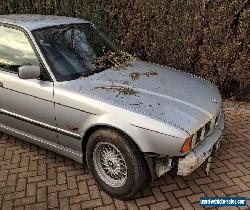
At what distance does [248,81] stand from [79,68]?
13.4 feet

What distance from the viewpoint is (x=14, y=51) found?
434 centimetres

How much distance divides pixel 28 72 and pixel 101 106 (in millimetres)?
1021

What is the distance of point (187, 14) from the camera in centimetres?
672

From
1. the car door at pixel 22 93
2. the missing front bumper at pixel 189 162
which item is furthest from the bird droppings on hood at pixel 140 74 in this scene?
the missing front bumper at pixel 189 162

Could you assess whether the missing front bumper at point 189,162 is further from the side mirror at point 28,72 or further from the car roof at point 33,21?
the car roof at point 33,21

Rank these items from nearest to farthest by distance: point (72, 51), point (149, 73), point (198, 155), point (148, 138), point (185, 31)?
point (148, 138), point (198, 155), point (72, 51), point (149, 73), point (185, 31)

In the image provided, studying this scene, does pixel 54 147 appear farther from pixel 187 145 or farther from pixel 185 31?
pixel 185 31

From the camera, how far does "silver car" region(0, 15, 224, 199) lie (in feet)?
11.1

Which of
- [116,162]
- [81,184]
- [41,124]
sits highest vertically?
[41,124]

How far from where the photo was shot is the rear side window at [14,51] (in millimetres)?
4166

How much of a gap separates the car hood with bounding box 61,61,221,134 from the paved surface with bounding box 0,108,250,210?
1.00 m

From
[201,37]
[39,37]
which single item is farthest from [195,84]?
[201,37]

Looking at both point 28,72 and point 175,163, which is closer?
point 175,163

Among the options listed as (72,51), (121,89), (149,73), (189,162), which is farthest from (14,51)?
(189,162)
